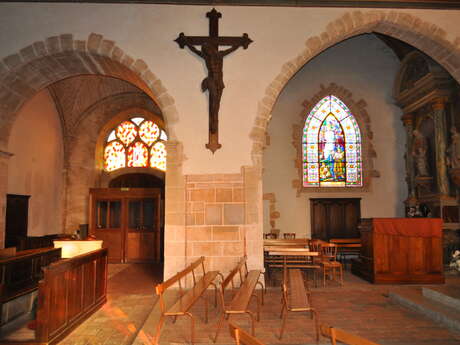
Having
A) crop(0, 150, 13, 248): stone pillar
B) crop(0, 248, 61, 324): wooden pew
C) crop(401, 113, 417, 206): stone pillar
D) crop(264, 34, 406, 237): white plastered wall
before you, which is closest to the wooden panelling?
crop(0, 248, 61, 324): wooden pew

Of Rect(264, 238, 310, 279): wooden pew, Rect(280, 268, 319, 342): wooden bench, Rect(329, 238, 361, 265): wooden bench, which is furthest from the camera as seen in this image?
Rect(329, 238, 361, 265): wooden bench

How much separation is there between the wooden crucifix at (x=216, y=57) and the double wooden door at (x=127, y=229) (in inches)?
169

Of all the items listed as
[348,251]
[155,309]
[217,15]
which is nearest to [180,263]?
[155,309]

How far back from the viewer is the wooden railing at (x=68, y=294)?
3641 mm

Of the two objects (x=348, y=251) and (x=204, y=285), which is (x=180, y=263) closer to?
(x=204, y=285)

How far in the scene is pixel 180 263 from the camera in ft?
20.7

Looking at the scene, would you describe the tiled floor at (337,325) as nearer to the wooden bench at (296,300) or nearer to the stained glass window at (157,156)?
the wooden bench at (296,300)

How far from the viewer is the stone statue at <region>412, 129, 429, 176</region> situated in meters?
9.20

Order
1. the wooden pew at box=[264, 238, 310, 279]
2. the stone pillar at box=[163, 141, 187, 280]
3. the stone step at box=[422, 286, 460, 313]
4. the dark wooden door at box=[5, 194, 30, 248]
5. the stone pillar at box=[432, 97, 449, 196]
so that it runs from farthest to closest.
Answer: the stone pillar at box=[432, 97, 449, 196] < the dark wooden door at box=[5, 194, 30, 248] < the wooden pew at box=[264, 238, 310, 279] < the stone pillar at box=[163, 141, 187, 280] < the stone step at box=[422, 286, 460, 313]

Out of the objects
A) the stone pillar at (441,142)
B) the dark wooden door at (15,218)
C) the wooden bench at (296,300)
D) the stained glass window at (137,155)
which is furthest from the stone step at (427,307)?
the stained glass window at (137,155)

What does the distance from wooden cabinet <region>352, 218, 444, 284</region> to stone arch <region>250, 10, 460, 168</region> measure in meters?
2.41

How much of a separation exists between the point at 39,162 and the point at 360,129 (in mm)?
8257

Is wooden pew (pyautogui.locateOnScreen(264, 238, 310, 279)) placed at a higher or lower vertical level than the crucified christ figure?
lower

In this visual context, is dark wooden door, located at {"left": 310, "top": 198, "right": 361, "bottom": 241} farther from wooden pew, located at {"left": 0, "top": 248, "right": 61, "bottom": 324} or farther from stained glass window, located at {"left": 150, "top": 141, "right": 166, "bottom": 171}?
wooden pew, located at {"left": 0, "top": 248, "right": 61, "bottom": 324}
